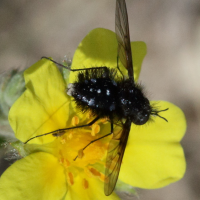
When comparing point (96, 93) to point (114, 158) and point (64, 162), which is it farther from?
point (64, 162)

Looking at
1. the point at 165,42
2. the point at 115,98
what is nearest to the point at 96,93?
the point at 115,98

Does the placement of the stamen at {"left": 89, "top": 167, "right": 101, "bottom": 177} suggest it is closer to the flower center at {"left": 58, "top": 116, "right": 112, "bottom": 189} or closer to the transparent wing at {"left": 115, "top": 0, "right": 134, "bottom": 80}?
the flower center at {"left": 58, "top": 116, "right": 112, "bottom": 189}

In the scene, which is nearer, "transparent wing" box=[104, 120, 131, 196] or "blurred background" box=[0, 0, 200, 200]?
"transparent wing" box=[104, 120, 131, 196]

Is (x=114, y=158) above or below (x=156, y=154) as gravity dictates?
above

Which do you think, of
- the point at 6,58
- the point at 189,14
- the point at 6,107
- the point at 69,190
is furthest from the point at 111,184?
the point at 189,14

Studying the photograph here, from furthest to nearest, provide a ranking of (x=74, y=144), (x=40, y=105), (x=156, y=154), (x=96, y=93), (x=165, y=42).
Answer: (x=165, y=42)
(x=156, y=154)
(x=74, y=144)
(x=40, y=105)
(x=96, y=93)

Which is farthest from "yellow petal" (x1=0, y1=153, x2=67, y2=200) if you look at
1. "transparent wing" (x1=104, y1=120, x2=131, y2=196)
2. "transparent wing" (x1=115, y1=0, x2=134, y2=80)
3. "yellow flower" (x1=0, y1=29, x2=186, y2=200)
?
"transparent wing" (x1=115, y1=0, x2=134, y2=80)

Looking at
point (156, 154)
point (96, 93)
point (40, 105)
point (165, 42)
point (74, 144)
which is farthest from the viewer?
point (165, 42)
